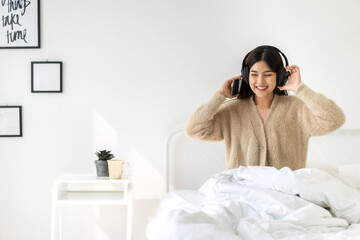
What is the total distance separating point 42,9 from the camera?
2867 mm

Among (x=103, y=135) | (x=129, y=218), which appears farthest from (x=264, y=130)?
(x=103, y=135)

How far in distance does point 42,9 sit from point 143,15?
646 mm

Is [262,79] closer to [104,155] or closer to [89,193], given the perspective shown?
[104,155]

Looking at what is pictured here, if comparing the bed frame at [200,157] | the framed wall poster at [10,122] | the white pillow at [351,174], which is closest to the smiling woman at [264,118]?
the white pillow at [351,174]

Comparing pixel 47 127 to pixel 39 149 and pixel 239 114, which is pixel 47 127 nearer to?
pixel 39 149

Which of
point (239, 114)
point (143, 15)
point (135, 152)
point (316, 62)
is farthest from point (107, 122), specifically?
point (316, 62)

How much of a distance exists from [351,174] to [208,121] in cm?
100

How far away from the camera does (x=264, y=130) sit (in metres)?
2.11

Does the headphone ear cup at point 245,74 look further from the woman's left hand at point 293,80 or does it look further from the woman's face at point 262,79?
the woman's left hand at point 293,80

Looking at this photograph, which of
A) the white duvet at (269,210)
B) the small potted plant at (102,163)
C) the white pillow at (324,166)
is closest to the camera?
the white duvet at (269,210)

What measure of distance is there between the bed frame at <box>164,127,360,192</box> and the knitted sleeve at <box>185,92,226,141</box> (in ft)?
2.11

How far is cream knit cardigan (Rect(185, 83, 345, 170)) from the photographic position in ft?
6.81

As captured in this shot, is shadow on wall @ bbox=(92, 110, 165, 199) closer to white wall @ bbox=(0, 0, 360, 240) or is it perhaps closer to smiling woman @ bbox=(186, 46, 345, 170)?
white wall @ bbox=(0, 0, 360, 240)

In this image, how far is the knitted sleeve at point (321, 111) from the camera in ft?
6.38
